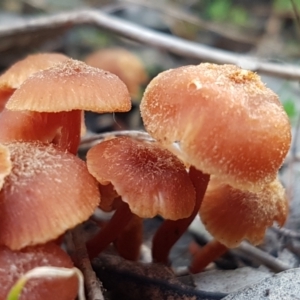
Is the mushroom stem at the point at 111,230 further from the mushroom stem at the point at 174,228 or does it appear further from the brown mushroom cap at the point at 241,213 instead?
the brown mushroom cap at the point at 241,213

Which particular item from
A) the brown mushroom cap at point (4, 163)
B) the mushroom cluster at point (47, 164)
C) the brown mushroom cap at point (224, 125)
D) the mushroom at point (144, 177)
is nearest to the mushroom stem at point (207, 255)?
the mushroom at point (144, 177)

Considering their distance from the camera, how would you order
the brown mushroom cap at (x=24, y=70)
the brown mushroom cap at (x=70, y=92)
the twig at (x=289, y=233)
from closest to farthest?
1. the brown mushroom cap at (x=70, y=92)
2. the brown mushroom cap at (x=24, y=70)
3. the twig at (x=289, y=233)

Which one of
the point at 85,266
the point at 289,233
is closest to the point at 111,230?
the point at 85,266

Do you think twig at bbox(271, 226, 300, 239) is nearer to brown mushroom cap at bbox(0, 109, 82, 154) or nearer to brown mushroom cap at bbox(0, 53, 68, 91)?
brown mushroom cap at bbox(0, 109, 82, 154)

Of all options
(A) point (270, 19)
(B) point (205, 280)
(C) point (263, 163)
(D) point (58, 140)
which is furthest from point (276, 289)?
(A) point (270, 19)

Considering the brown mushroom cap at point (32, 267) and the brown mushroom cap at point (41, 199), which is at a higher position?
the brown mushroom cap at point (41, 199)

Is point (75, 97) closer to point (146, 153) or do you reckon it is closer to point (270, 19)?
point (146, 153)

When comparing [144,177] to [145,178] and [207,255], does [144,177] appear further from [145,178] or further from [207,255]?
[207,255]
